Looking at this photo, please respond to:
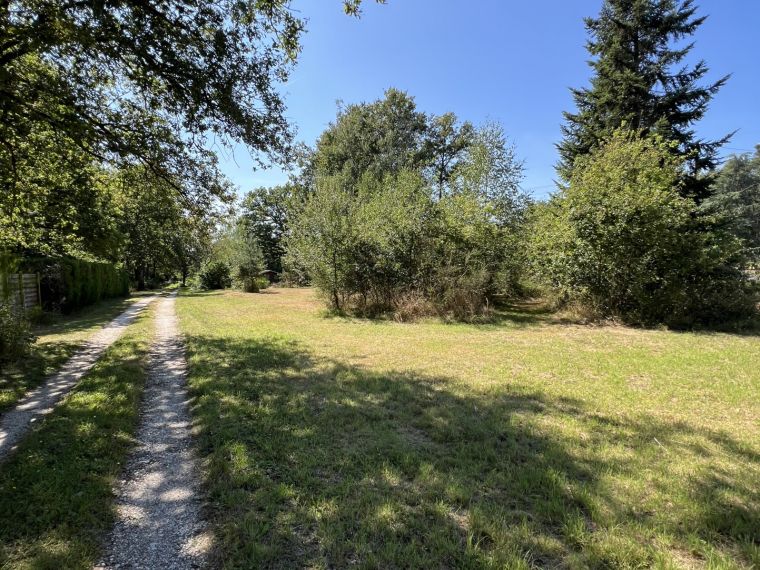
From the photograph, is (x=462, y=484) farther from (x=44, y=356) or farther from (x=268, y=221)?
(x=268, y=221)

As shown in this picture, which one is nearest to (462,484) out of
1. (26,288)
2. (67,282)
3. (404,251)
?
(404,251)

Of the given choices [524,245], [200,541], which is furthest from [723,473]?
[524,245]

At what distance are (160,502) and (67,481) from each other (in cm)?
85

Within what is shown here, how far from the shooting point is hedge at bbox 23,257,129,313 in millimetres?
14414

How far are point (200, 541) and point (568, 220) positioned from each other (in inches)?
497

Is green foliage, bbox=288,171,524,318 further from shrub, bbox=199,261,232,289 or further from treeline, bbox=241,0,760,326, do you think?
shrub, bbox=199,261,232,289

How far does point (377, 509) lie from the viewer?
269 centimetres

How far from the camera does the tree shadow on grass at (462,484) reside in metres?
2.33

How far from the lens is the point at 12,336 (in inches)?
263

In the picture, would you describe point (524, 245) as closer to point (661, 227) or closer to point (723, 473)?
point (661, 227)

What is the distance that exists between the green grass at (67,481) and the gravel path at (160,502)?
0.11 meters

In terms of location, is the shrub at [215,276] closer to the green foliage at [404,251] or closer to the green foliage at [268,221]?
the green foliage at [268,221]

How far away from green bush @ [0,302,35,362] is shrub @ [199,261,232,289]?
99.8 feet

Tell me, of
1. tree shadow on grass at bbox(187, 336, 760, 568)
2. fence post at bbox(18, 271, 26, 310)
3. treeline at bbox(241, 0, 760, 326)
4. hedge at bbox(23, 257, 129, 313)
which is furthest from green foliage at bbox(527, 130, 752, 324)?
hedge at bbox(23, 257, 129, 313)
